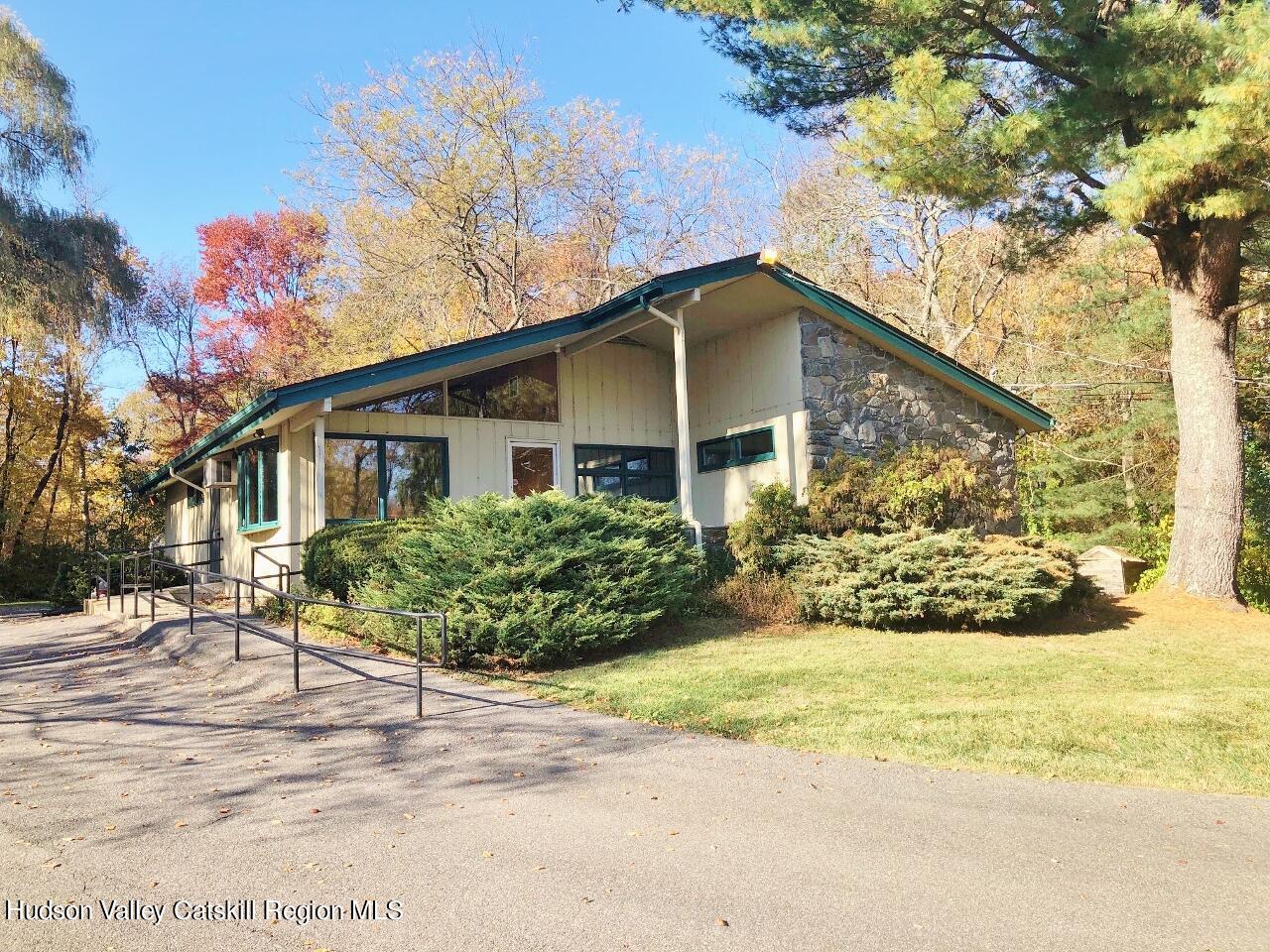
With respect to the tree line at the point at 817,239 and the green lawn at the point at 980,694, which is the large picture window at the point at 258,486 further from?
the green lawn at the point at 980,694

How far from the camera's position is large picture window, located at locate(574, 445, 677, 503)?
14.4m

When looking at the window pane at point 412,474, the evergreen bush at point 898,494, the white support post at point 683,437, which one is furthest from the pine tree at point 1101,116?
the window pane at point 412,474

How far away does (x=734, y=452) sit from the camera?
45.2ft

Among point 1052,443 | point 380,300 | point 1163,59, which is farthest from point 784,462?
point 380,300

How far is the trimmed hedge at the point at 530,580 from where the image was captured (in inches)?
309

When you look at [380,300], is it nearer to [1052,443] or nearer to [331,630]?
[331,630]

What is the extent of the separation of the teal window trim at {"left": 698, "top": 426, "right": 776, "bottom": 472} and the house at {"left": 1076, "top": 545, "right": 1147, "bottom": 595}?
4.85 metres

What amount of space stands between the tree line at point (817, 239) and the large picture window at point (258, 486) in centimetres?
390

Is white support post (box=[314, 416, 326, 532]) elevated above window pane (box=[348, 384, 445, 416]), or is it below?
below

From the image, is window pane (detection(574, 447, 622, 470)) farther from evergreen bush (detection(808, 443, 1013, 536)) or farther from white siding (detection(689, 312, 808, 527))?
evergreen bush (detection(808, 443, 1013, 536))

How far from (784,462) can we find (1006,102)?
6.15 metres

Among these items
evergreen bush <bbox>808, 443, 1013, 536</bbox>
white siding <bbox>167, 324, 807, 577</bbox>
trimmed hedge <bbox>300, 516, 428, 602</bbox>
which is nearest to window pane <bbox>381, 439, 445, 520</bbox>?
white siding <bbox>167, 324, 807, 577</bbox>

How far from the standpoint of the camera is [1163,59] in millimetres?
9766

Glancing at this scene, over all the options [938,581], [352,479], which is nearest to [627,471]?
[352,479]
